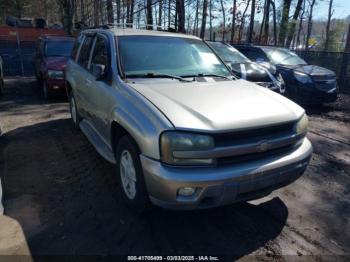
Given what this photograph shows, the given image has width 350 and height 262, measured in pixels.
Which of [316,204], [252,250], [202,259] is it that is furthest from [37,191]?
[316,204]

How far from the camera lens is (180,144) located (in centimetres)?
279

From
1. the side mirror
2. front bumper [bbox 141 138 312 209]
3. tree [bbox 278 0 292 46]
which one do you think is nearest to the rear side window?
the side mirror

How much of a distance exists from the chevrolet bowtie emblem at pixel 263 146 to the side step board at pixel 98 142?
168 centimetres

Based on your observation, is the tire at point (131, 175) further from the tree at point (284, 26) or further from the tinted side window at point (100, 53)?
the tree at point (284, 26)

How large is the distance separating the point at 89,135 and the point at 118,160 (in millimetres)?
1388

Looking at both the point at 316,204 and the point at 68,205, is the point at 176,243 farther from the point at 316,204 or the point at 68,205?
the point at 316,204

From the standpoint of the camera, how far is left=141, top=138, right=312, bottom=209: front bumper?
109 inches

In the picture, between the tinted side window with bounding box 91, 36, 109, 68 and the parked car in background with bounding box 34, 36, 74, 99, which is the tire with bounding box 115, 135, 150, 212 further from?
the parked car in background with bounding box 34, 36, 74, 99

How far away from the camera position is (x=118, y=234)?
10.5 ft

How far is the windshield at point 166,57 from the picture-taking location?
4020 millimetres

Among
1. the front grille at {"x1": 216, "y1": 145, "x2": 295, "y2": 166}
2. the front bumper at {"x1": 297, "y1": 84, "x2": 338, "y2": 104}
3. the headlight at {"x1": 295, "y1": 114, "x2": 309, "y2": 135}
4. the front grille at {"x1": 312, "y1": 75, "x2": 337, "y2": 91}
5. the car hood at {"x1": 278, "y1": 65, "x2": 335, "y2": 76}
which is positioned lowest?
the front bumper at {"x1": 297, "y1": 84, "x2": 338, "y2": 104}

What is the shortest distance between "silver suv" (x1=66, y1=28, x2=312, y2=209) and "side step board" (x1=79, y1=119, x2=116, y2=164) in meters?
0.02

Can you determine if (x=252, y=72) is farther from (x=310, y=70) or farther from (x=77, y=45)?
(x=77, y=45)

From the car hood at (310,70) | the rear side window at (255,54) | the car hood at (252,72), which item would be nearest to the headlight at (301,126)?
the car hood at (252,72)
